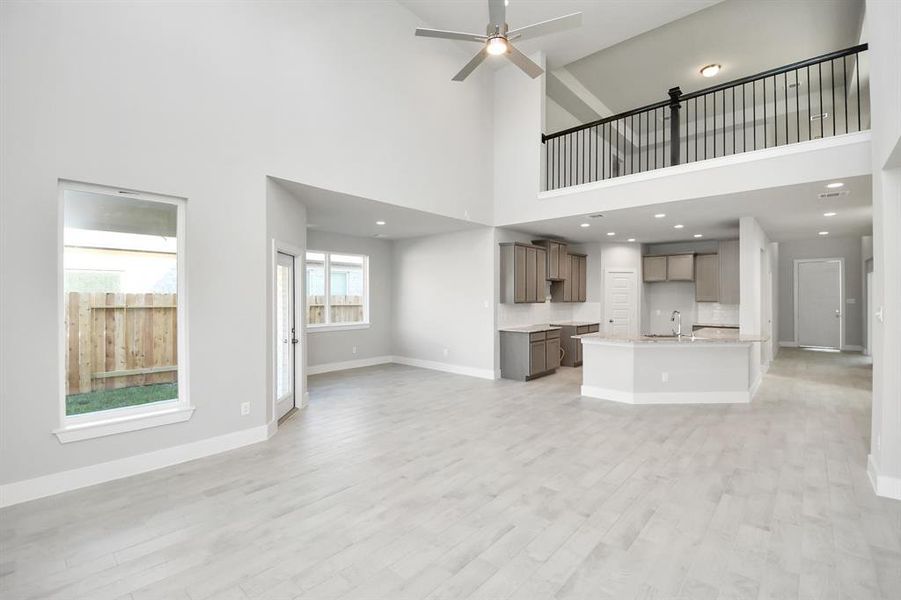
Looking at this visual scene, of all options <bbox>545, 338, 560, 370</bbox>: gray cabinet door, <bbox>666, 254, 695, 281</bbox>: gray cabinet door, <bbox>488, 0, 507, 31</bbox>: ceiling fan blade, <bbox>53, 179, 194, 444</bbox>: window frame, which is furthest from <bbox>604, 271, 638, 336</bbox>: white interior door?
<bbox>53, 179, 194, 444</bbox>: window frame

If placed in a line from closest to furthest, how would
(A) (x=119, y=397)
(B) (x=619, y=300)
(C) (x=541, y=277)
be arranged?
(A) (x=119, y=397) < (C) (x=541, y=277) < (B) (x=619, y=300)

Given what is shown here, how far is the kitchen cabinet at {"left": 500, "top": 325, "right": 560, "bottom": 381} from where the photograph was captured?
22.4ft

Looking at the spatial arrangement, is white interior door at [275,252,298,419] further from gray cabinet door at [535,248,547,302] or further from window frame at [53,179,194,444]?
gray cabinet door at [535,248,547,302]

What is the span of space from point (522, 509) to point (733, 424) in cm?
322

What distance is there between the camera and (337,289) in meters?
8.13

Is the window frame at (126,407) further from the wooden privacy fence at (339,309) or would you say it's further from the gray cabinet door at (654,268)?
the gray cabinet door at (654,268)

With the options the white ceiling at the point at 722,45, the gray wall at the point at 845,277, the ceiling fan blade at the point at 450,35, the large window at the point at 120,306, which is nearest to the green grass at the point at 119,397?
the large window at the point at 120,306

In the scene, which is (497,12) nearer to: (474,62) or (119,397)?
(474,62)

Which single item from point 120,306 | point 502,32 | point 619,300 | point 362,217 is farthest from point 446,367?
point 502,32

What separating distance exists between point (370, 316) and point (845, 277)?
11.5m

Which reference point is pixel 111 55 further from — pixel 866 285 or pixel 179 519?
pixel 866 285

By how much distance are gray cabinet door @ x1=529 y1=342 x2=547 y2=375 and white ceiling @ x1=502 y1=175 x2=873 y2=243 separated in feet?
6.77

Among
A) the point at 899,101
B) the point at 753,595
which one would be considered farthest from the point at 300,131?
the point at 753,595

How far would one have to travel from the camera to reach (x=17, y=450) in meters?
2.84
